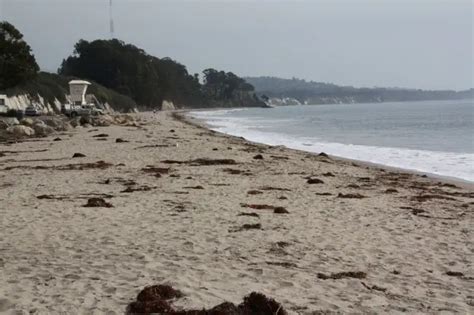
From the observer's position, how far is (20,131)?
32.2 metres

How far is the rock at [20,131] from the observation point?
31688 millimetres

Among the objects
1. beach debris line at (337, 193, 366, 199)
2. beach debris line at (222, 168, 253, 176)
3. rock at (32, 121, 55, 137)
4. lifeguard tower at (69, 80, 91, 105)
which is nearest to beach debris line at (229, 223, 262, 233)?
beach debris line at (337, 193, 366, 199)

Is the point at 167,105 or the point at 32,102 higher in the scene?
the point at 32,102

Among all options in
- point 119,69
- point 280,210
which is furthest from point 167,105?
point 280,210

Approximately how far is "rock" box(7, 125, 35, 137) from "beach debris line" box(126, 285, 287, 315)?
2865 cm

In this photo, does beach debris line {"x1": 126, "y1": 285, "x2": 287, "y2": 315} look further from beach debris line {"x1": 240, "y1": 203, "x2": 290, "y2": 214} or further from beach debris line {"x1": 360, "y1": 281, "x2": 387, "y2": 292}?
beach debris line {"x1": 240, "y1": 203, "x2": 290, "y2": 214}

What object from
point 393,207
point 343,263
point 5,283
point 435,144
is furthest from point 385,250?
point 435,144

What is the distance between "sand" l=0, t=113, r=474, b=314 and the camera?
18.5 feet

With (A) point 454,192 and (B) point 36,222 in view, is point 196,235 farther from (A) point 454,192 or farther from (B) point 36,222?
(A) point 454,192

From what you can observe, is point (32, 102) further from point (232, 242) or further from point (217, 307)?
point (217, 307)

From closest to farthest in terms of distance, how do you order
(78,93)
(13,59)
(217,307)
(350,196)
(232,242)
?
1. (217,307)
2. (232,242)
3. (350,196)
4. (13,59)
5. (78,93)

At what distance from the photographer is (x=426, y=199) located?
41.9ft

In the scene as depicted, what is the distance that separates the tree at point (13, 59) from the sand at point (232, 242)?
44416 mm

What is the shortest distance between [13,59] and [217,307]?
57023 millimetres
